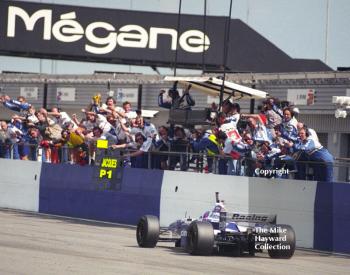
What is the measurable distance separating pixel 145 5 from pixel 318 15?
650 centimetres

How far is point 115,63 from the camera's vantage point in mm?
33719

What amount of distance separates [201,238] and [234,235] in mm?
601

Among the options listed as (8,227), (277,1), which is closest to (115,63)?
(277,1)

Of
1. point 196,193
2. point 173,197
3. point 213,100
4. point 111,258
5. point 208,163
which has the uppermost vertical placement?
point 213,100

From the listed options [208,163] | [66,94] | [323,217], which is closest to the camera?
[323,217]

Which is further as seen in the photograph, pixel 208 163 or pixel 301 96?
pixel 301 96

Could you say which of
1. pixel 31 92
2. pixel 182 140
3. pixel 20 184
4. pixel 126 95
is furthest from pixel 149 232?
pixel 31 92

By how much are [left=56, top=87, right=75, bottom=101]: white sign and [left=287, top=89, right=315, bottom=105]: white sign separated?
28.6 ft

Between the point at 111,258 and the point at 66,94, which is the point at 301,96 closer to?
the point at 66,94

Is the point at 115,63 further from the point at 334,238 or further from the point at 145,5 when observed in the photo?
the point at 334,238

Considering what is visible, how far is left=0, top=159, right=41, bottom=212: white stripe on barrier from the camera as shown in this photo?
2481 cm

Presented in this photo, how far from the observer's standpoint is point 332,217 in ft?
58.6

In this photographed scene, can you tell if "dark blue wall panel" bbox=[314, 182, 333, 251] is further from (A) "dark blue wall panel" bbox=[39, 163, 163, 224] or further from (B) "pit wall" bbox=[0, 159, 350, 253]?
(A) "dark blue wall panel" bbox=[39, 163, 163, 224]

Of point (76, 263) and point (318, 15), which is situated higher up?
point (318, 15)
